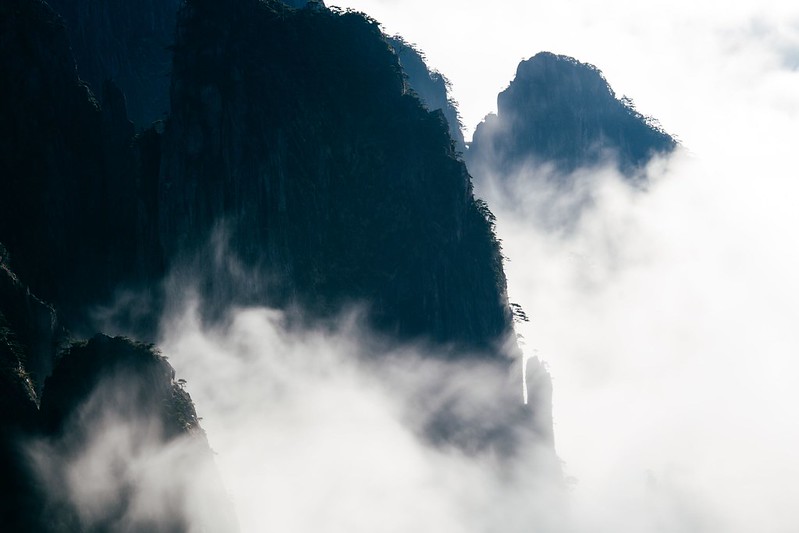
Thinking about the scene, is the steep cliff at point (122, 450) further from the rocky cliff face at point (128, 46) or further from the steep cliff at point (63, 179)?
the rocky cliff face at point (128, 46)

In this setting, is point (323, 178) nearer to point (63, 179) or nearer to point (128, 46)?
point (63, 179)

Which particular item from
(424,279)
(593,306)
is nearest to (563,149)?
(593,306)

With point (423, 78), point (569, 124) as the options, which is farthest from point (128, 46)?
point (569, 124)

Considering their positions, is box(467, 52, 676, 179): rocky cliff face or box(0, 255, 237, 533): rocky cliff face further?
box(467, 52, 676, 179): rocky cliff face

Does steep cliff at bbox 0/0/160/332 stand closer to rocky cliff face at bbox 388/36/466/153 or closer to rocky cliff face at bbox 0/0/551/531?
rocky cliff face at bbox 0/0/551/531

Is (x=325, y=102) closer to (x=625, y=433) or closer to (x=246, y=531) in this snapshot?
(x=246, y=531)

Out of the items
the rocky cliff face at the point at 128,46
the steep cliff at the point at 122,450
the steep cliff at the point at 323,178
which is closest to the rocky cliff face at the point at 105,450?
the steep cliff at the point at 122,450

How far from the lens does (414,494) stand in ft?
214

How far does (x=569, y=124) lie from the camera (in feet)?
443

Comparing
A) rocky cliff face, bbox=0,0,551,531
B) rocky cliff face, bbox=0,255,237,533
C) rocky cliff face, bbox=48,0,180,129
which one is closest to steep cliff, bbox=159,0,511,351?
rocky cliff face, bbox=0,0,551,531

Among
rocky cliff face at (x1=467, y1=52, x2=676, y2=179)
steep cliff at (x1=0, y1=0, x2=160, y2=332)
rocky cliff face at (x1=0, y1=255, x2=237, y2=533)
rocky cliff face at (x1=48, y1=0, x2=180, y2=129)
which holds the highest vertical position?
rocky cliff face at (x1=467, y1=52, x2=676, y2=179)

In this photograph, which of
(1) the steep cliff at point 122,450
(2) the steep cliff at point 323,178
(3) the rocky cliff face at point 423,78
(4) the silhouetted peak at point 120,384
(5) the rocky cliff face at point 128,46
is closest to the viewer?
(1) the steep cliff at point 122,450

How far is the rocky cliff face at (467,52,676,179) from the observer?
443 feet

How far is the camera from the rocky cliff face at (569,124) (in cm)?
13500
